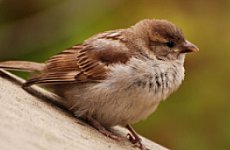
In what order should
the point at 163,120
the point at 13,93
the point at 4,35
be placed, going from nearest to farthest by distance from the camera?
1. the point at 13,93
2. the point at 163,120
3. the point at 4,35

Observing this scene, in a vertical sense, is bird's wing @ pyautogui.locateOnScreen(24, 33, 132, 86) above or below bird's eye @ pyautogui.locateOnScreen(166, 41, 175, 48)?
below

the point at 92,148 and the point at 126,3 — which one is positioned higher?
the point at 126,3

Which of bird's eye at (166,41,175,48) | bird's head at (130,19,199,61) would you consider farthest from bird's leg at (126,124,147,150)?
bird's eye at (166,41,175,48)

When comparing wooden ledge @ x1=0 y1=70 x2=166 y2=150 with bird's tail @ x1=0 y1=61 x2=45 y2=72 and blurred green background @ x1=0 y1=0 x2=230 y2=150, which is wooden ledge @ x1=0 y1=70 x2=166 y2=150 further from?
blurred green background @ x1=0 y1=0 x2=230 y2=150

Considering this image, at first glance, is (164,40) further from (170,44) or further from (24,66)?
(24,66)

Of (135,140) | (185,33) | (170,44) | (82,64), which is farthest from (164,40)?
(185,33)

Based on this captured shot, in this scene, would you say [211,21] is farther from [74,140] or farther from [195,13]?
[74,140]

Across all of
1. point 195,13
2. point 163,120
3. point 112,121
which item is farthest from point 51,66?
point 195,13

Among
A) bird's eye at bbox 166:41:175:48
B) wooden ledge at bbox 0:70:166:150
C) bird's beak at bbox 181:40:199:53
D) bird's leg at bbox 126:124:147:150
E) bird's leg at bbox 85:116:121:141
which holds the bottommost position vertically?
bird's leg at bbox 126:124:147:150
